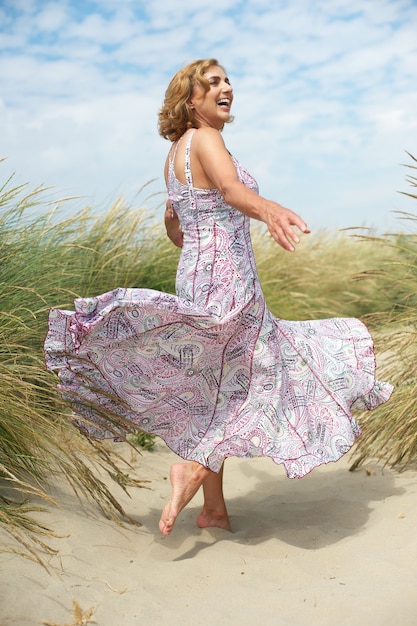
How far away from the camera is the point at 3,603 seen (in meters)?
2.77

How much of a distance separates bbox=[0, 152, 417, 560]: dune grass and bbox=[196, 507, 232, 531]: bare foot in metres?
0.38

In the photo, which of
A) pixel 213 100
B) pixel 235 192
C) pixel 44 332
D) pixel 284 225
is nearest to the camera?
pixel 284 225

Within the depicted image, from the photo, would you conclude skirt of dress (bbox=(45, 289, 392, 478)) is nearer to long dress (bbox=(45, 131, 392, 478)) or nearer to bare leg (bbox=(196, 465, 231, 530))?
long dress (bbox=(45, 131, 392, 478))

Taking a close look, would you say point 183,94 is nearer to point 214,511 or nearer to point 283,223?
point 283,223

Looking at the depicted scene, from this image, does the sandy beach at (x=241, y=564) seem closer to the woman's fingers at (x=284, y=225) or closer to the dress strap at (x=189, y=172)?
the woman's fingers at (x=284, y=225)

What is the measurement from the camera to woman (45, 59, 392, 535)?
319 cm

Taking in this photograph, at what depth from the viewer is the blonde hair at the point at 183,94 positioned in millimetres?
3455

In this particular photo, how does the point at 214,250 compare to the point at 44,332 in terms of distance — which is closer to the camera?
the point at 214,250

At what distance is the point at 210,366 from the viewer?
10.9ft

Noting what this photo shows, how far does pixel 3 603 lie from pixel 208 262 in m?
1.52

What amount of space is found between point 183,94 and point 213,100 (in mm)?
132

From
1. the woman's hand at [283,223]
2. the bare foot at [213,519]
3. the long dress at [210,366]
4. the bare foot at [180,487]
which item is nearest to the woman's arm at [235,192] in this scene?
the woman's hand at [283,223]

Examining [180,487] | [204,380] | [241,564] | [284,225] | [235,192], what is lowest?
[241,564]

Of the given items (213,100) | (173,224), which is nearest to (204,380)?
(173,224)
